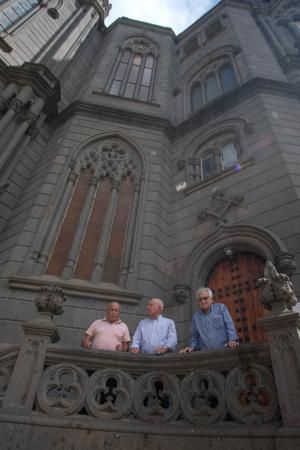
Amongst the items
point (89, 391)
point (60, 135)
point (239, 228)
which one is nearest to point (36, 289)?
point (89, 391)

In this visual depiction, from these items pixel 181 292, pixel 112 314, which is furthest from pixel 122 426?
pixel 181 292

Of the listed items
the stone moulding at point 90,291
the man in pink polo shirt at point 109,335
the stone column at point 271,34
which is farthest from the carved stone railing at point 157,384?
the stone column at point 271,34

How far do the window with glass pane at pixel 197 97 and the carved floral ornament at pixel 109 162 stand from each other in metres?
5.28

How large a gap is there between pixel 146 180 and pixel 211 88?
7.53 metres

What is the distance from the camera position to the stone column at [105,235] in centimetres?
816

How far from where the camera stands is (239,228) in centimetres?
784

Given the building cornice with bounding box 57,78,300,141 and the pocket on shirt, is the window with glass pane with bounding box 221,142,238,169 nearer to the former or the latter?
the building cornice with bounding box 57,78,300,141

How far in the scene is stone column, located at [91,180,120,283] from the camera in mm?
8164

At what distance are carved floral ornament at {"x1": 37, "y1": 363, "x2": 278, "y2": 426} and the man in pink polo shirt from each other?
615mm

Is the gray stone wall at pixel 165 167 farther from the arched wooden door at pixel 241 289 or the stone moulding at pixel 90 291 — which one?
the arched wooden door at pixel 241 289

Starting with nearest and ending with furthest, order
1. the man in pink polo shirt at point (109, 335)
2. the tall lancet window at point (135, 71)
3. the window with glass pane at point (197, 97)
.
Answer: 1. the man in pink polo shirt at point (109, 335)
2. the window with glass pane at point (197, 97)
3. the tall lancet window at point (135, 71)

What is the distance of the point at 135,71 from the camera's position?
55.9 feet

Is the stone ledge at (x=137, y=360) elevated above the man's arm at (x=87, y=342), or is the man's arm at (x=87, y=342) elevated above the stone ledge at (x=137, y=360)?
the man's arm at (x=87, y=342)

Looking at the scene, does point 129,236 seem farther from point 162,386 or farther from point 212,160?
point 162,386
